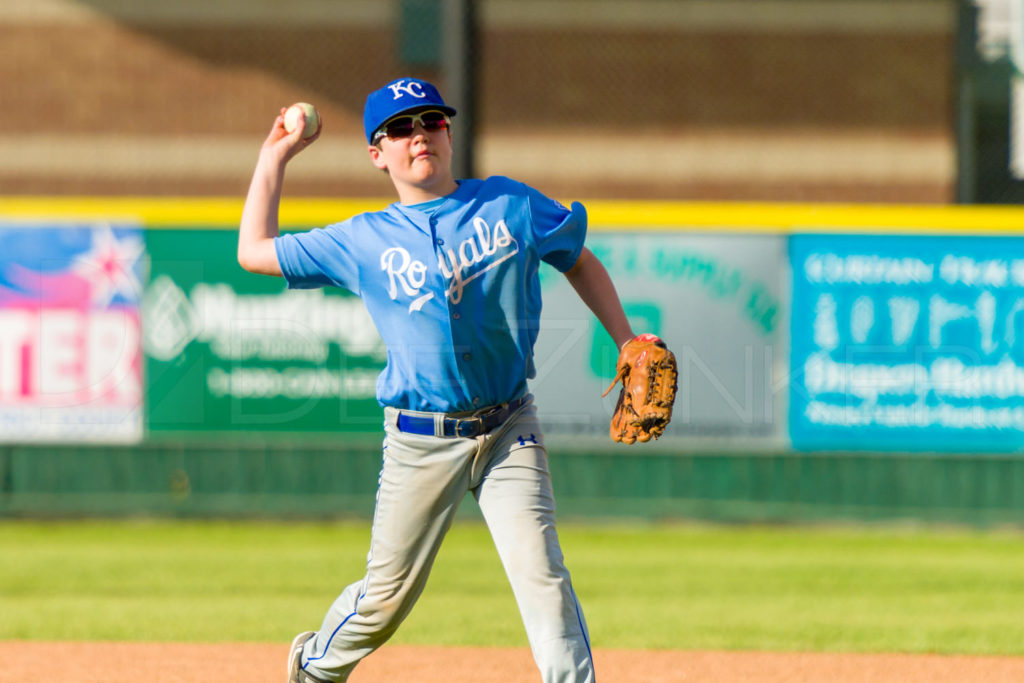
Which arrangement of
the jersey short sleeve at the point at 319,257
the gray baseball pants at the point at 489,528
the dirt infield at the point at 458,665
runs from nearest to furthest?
1. the gray baseball pants at the point at 489,528
2. the jersey short sleeve at the point at 319,257
3. the dirt infield at the point at 458,665

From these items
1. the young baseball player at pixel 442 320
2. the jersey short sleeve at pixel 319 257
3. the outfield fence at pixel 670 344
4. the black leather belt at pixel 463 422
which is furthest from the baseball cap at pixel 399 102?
the outfield fence at pixel 670 344

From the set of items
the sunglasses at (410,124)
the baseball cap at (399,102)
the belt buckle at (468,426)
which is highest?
the baseball cap at (399,102)

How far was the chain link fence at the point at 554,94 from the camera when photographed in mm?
15609

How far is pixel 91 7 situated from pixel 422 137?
13.6 metres

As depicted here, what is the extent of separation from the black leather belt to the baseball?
0.81m

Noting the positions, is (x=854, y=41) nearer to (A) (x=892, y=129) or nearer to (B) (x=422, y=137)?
(A) (x=892, y=129)

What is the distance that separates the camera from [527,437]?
3.73m

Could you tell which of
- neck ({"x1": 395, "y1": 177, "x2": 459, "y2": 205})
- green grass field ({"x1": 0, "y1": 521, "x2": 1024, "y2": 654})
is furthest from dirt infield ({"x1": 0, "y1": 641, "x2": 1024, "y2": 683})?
neck ({"x1": 395, "y1": 177, "x2": 459, "y2": 205})

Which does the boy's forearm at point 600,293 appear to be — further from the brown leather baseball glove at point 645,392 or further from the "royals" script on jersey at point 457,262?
the "royals" script on jersey at point 457,262

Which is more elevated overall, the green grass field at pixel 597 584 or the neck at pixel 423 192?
the neck at pixel 423 192

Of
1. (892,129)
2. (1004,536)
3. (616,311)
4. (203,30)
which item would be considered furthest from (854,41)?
(616,311)

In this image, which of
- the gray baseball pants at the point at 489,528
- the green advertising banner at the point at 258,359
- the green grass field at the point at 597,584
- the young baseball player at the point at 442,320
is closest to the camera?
the gray baseball pants at the point at 489,528

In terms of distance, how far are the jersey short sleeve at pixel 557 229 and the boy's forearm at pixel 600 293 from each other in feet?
0.15

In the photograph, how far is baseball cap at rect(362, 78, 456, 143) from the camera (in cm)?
366
